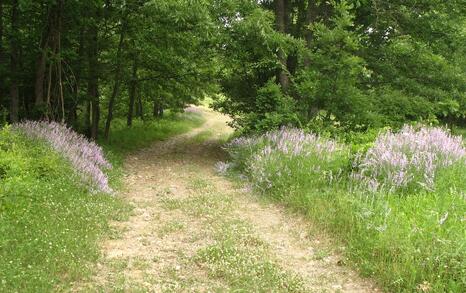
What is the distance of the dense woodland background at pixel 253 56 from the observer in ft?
43.9

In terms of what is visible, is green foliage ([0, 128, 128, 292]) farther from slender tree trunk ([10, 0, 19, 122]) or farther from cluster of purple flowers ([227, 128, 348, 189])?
slender tree trunk ([10, 0, 19, 122])

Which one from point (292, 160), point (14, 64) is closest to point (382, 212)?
point (292, 160)

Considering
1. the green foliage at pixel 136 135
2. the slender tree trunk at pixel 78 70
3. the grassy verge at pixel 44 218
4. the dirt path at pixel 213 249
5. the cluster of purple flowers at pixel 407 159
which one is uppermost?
the slender tree trunk at pixel 78 70

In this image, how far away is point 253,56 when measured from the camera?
53.4ft

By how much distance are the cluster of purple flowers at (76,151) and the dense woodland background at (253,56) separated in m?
2.02

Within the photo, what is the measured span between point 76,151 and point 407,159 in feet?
25.3

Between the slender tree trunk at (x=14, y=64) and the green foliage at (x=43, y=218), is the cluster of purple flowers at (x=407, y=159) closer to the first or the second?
the green foliage at (x=43, y=218)

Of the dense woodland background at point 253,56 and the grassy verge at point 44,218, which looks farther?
the dense woodland background at point 253,56

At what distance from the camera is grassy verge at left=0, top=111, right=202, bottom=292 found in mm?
5207

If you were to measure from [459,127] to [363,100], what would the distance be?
31025 mm

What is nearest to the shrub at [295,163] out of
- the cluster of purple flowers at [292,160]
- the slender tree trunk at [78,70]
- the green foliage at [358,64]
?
the cluster of purple flowers at [292,160]

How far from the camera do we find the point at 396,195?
7.27 metres

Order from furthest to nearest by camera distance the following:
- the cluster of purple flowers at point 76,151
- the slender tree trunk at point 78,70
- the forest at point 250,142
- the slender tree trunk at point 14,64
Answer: the slender tree trunk at point 78,70 → the slender tree trunk at point 14,64 → the cluster of purple flowers at point 76,151 → the forest at point 250,142

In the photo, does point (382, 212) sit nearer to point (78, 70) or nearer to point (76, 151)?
point (76, 151)
